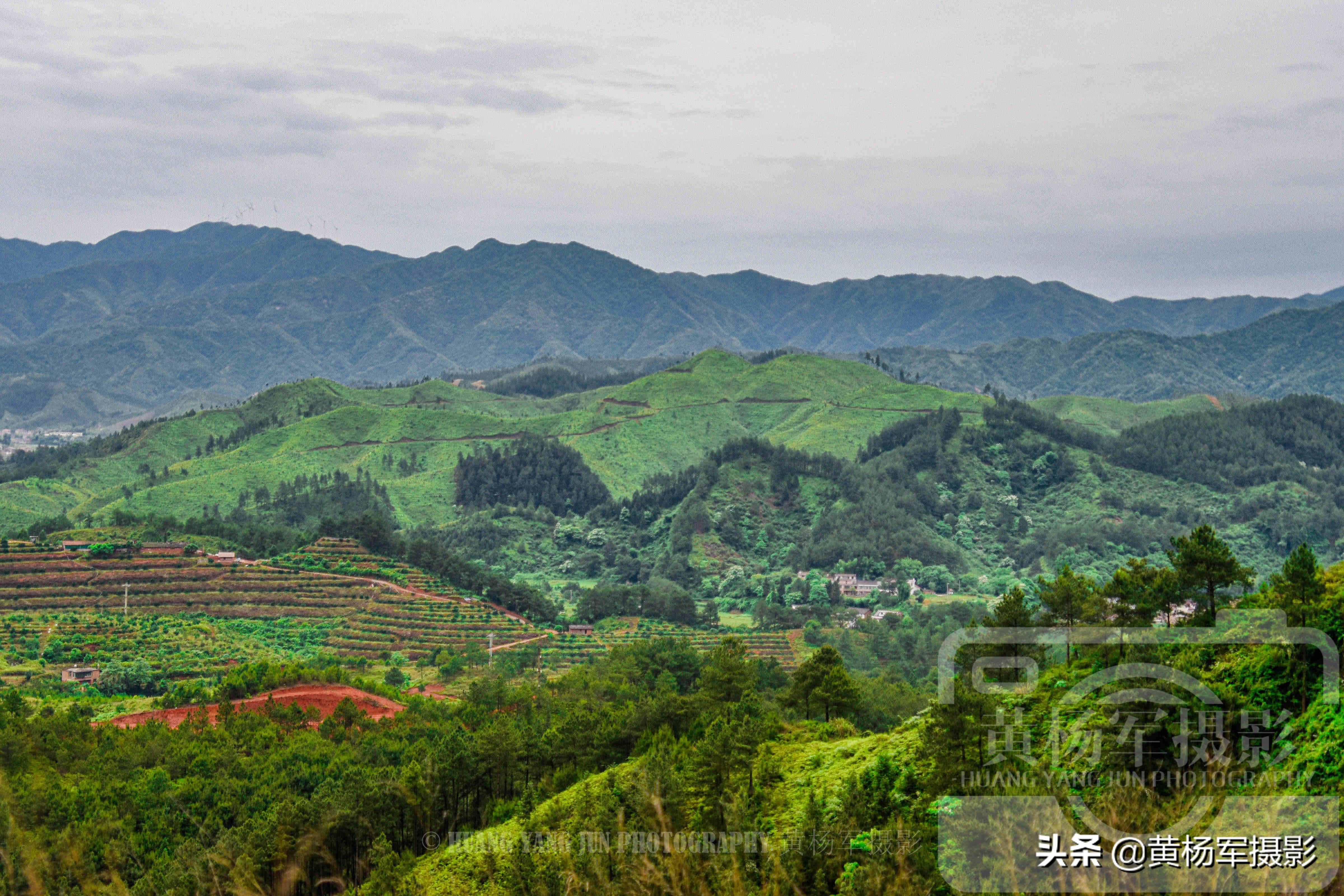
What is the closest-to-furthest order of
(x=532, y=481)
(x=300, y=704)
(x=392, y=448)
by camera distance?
(x=300, y=704)
(x=532, y=481)
(x=392, y=448)

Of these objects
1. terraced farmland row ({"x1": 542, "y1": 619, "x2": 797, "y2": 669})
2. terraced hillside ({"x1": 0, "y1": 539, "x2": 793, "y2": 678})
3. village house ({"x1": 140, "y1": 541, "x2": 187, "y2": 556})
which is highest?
village house ({"x1": 140, "y1": 541, "x2": 187, "y2": 556})

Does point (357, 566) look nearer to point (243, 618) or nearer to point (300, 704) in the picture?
point (243, 618)

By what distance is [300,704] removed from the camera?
4997 centimetres

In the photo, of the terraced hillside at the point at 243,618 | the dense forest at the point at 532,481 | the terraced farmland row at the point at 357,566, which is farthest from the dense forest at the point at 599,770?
the dense forest at the point at 532,481

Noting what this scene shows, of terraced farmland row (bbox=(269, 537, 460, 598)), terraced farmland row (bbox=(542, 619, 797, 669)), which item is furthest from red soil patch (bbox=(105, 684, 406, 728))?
terraced farmland row (bbox=(269, 537, 460, 598))

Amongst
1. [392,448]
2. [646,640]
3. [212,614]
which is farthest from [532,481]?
[646,640]

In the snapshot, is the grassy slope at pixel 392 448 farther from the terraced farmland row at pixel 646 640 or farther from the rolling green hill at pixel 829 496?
the terraced farmland row at pixel 646 640

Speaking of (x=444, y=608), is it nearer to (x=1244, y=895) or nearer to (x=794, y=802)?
(x=794, y=802)

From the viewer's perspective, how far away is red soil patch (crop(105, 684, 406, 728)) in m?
47.5

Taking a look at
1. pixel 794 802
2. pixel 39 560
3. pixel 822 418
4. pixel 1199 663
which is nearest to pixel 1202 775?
pixel 1199 663

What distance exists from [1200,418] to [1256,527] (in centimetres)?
3485

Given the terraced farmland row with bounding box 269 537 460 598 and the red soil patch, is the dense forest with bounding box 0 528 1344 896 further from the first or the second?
the terraced farmland row with bounding box 269 537 460 598

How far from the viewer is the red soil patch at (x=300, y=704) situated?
47.5m

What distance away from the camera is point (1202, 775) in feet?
54.1
